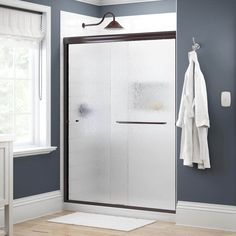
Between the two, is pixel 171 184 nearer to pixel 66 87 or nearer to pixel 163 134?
pixel 163 134

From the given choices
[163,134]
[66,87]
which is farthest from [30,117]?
[163,134]

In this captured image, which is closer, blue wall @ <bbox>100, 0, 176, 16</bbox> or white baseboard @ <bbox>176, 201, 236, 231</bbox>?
white baseboard @ <bbox>176, 201, 236, 231</bbox>

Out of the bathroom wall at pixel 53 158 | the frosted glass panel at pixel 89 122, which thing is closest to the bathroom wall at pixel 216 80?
the frosted glass panel at pixel 89 122

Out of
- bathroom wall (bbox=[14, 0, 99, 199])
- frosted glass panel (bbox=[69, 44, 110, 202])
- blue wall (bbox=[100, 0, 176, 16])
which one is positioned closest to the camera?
bathroom wall (bbox=[14, 0, 99, 199])

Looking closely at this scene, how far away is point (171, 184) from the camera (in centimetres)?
549

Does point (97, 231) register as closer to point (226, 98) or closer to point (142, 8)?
point (226, 98)

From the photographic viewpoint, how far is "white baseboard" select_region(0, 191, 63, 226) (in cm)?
544

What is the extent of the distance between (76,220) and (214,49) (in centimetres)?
208

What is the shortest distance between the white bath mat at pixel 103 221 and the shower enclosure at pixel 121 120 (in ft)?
0.58

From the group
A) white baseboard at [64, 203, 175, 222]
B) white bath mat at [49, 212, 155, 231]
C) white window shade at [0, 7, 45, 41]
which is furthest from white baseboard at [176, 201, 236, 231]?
white window shade at [0, 7, 45, 41]

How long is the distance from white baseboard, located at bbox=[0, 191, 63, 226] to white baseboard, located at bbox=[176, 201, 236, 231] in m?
1.34

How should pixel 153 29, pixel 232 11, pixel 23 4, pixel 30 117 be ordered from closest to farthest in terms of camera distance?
pixel 232 11
pixel 23 4
pixel 30 117
pixel 153 29

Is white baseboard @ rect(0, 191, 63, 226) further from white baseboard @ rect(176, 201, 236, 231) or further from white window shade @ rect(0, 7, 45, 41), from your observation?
white window shade @ rect(0, 7, 45, 41)

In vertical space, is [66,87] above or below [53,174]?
above
